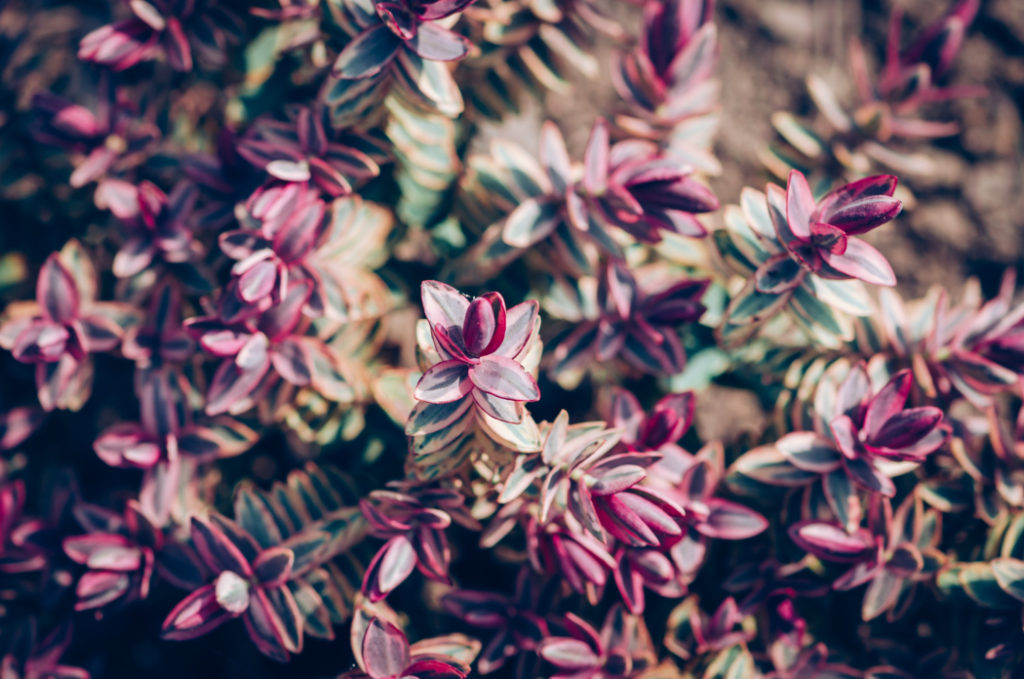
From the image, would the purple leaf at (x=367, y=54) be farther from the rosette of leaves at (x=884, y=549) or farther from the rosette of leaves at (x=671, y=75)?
the rosette of leaves at (x=884, y=549)

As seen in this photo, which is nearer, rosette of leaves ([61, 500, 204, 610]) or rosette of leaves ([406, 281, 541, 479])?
rosette of leaves ([406, 281, 541, 479])

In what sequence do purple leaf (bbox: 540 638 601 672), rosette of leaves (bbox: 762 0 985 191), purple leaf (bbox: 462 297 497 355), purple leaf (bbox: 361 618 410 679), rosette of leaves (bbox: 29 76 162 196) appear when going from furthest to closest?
rosette of leaves (bbox: 762 0 985 191), rosette of leaves (bbox: 29 76 162 196), purple leaf (bbox: 540 638 601 672), purple leaf (bbox: 361 618 410 679), purple leaf (bbox: 462 297 497 355)

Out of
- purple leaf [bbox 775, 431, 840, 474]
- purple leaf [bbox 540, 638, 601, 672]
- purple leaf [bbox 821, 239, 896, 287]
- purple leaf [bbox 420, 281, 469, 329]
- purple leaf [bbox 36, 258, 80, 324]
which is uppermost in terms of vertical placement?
purple leaf [bbox 821, 239, 896, 287]

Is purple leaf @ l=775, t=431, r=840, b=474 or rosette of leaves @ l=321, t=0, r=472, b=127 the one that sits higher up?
rosette of leaves @ l=321, t=0, r=472, b=127

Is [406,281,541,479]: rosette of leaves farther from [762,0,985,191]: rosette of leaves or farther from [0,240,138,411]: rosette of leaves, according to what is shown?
[762,0,985,191]: rosette of leaves

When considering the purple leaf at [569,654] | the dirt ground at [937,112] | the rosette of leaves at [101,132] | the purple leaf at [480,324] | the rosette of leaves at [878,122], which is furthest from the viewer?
the dirt ground at [937,112]

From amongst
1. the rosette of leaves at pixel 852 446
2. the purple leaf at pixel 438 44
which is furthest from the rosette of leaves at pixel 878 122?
the purple leaf at pixel 438 44

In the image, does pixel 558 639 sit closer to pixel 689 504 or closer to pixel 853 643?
pixel 689 504

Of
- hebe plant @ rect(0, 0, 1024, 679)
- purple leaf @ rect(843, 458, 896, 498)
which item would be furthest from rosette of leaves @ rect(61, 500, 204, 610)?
purple leaf @ rect(843, 458, 896, 498)

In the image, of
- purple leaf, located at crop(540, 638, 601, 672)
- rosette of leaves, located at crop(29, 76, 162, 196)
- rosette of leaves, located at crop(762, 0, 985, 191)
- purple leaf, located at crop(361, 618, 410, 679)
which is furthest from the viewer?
rosette of leaves, located at crop(762, 0, 985, 191)

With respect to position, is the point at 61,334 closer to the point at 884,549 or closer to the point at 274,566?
the point at 274,566

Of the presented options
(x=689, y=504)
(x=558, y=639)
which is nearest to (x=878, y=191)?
(x=689, y=504)
